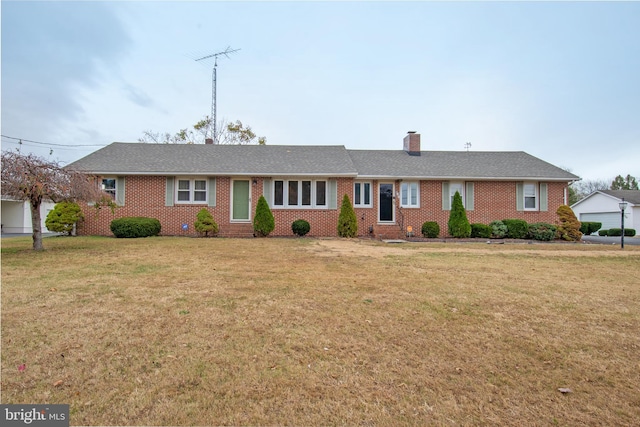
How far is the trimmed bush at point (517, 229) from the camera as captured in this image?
1543cm

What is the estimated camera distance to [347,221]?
14.8 m

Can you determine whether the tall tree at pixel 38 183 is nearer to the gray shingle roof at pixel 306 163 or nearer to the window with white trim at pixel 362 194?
the gray shingle roof at pixel 306 163

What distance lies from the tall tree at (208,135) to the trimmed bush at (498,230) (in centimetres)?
2285

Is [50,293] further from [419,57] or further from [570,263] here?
[419,57]

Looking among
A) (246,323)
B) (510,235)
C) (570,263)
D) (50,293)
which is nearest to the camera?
(246,323)

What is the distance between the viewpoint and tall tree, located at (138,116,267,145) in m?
31.0

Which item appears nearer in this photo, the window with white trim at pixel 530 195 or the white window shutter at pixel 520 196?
the white window shutter at pixel 520 196

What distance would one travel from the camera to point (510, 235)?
1553cm

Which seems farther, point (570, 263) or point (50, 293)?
point (570, 263)

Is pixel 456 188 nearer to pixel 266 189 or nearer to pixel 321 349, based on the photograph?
pixel 266 189

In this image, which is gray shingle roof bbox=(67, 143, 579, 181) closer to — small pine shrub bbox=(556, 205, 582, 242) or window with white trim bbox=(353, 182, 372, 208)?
window with white trim bbox=(353, 182, 372, 208)

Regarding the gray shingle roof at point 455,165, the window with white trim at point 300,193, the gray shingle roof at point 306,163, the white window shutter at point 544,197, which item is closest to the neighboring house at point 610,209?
the gray shingle roof at point 455,165

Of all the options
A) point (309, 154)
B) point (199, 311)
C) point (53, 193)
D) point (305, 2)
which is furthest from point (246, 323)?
point (309, 154)

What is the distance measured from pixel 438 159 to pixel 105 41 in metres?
16.9
